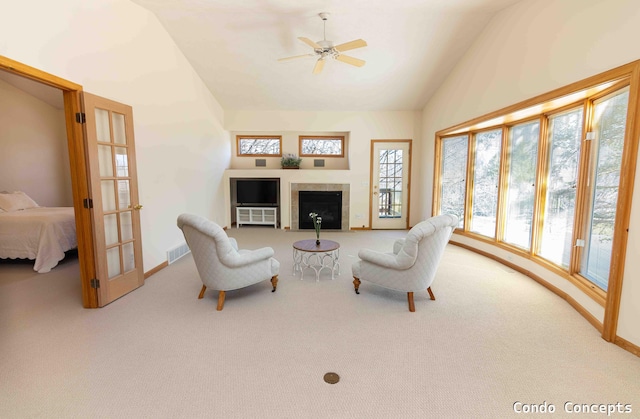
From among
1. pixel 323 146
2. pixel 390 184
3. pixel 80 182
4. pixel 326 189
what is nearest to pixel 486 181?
pixel 390 184

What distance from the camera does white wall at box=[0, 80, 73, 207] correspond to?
18.1 feet

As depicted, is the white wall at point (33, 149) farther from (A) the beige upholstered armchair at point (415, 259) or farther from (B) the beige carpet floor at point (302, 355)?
(A) the beige upholstered armchair at point (415, 259)

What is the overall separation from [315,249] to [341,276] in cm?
64

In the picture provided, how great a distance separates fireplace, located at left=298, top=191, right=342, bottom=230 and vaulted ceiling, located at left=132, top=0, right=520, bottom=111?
2129 millimetres

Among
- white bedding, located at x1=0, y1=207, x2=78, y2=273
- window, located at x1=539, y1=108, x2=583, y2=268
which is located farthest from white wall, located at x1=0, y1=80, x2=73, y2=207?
window, located at x1=539, y1=108, x2=583, y2=268

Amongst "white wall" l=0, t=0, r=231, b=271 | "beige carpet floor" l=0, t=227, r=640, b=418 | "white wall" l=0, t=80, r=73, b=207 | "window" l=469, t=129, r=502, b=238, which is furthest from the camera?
"white wall" l=0, t=80, r=73, b=207

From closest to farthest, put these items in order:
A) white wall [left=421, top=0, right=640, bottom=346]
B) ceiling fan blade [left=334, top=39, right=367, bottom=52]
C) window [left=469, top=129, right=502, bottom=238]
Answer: white wall [left=421, top=0, right=640, bottom=346] → ceiling fan blade [left=334, top=39, right=367, bottom=52] → window [left=469, top=129, right=502, bottom=238]

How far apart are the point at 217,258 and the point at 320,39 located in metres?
3.76

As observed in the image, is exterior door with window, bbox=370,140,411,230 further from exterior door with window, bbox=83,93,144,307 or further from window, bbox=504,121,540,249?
exterior door with window, bbox=83,93,144,307

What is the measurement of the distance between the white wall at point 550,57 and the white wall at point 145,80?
4.79 m

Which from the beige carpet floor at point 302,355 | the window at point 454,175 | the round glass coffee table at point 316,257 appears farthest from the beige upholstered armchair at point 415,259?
the window at point 454,175

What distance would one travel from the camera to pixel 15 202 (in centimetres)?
500

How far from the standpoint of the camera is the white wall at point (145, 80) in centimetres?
253

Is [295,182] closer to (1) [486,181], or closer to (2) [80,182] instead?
(1) [486,181]
